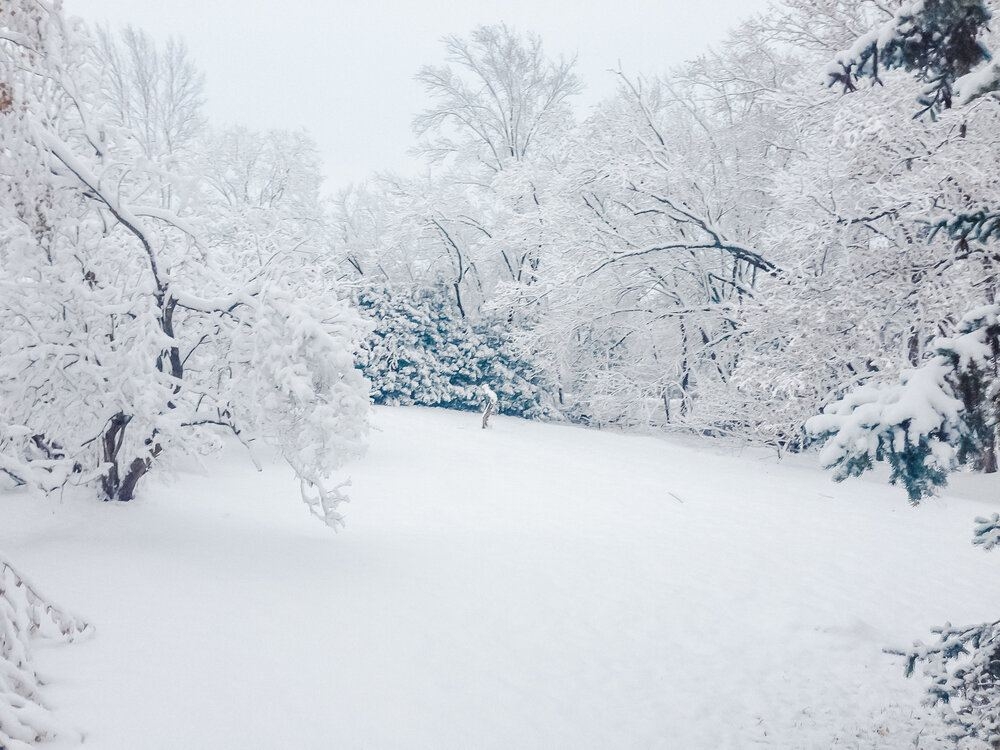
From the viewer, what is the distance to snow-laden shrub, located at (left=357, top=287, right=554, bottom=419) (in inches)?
819

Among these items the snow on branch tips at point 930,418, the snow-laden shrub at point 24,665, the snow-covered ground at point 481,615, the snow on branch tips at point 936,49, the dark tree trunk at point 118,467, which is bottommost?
the snow-covered ground at point 481,615

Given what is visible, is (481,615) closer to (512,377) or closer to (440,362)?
(512,377)

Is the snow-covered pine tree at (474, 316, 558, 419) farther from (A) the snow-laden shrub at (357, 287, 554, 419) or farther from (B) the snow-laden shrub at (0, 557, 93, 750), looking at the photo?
(B) the snow-laden shrub at (0, 557, 93, 750)

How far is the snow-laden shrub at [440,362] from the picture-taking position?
2080cm

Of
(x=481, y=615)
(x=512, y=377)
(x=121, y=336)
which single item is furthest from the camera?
(x=512, y=377)

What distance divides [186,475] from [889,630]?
9377mm

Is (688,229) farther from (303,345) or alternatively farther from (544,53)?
(303,345)

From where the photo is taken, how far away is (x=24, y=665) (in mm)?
3621

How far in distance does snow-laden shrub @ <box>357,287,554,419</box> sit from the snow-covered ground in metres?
9.90

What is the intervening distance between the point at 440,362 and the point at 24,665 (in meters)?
17.8

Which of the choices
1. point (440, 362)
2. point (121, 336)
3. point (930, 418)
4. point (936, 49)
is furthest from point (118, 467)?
point (440, 362)

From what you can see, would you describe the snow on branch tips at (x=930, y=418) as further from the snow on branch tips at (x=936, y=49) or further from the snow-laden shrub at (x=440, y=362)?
the snow-laden shrub at (x=440, y=362)

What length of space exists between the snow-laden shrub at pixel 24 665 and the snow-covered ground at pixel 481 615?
0.54 ft

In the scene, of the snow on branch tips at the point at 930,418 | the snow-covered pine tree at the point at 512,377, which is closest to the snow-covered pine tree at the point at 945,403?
the snow on branch tips at the point at 930,418
